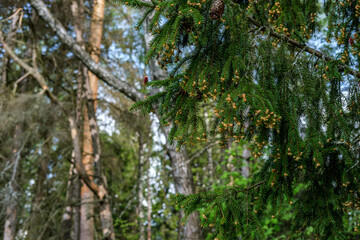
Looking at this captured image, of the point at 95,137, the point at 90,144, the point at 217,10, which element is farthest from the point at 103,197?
the point at 217,10

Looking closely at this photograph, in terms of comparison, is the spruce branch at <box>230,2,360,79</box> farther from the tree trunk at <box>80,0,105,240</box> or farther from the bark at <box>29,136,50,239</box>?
the bark at <box>29,136,50,239</box>

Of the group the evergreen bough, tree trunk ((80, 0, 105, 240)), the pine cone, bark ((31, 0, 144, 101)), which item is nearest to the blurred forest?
tree trunk ((80, 0, 105, 240))

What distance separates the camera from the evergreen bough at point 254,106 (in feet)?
8.98

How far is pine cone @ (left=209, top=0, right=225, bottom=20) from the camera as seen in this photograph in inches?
110

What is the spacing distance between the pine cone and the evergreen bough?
0.22 ft

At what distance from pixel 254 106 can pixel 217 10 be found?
0.77m

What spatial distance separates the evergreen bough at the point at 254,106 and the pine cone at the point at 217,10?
7 cm

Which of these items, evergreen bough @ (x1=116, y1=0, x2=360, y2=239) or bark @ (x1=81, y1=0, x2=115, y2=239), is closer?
evergreen bough @ (x1=116, y1=0, x2=360, y2=239)

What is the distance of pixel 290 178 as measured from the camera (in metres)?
3.33

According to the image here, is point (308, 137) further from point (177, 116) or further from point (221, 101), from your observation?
point (177, 116)

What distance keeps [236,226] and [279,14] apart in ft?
7.05

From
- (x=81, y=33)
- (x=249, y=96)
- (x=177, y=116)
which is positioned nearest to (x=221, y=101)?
(x=249, y=96)

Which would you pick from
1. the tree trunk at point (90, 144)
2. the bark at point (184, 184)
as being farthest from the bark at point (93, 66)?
the tree trunk at point (90, 144)

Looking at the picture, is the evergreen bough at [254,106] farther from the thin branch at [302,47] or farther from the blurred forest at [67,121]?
the blurred forest at [67,121]
